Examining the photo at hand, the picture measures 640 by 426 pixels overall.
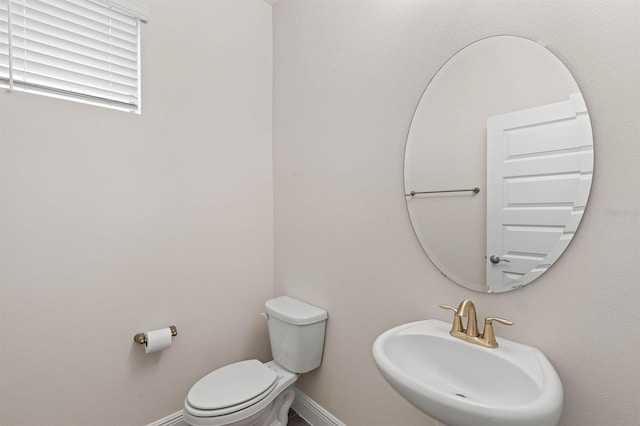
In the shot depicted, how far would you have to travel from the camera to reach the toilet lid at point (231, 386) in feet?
4.25

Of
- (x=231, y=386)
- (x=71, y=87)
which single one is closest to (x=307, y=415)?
(x=231, y=386)

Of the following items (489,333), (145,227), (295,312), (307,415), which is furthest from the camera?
(307,415)

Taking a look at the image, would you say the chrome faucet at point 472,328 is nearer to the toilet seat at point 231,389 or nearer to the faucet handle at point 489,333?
the faucet handle at point 489,333

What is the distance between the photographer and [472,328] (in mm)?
996

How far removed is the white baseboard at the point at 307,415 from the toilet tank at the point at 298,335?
0.87 feet

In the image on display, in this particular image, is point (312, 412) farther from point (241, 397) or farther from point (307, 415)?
point (241, 397)

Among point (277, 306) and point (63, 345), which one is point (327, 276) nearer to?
point (277, 306)

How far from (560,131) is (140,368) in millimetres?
2043

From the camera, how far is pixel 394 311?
4.33 feet

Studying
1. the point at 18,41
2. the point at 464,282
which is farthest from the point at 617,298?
the point at 18,41

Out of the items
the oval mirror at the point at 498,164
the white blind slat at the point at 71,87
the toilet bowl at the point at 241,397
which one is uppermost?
the white blind slat at the point at 71,87

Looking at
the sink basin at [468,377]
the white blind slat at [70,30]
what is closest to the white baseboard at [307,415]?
the sink basin at [468,377]

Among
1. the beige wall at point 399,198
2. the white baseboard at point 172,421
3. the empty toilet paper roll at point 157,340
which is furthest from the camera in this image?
the white baseboard at point 172,421

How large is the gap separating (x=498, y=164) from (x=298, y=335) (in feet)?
4.04
